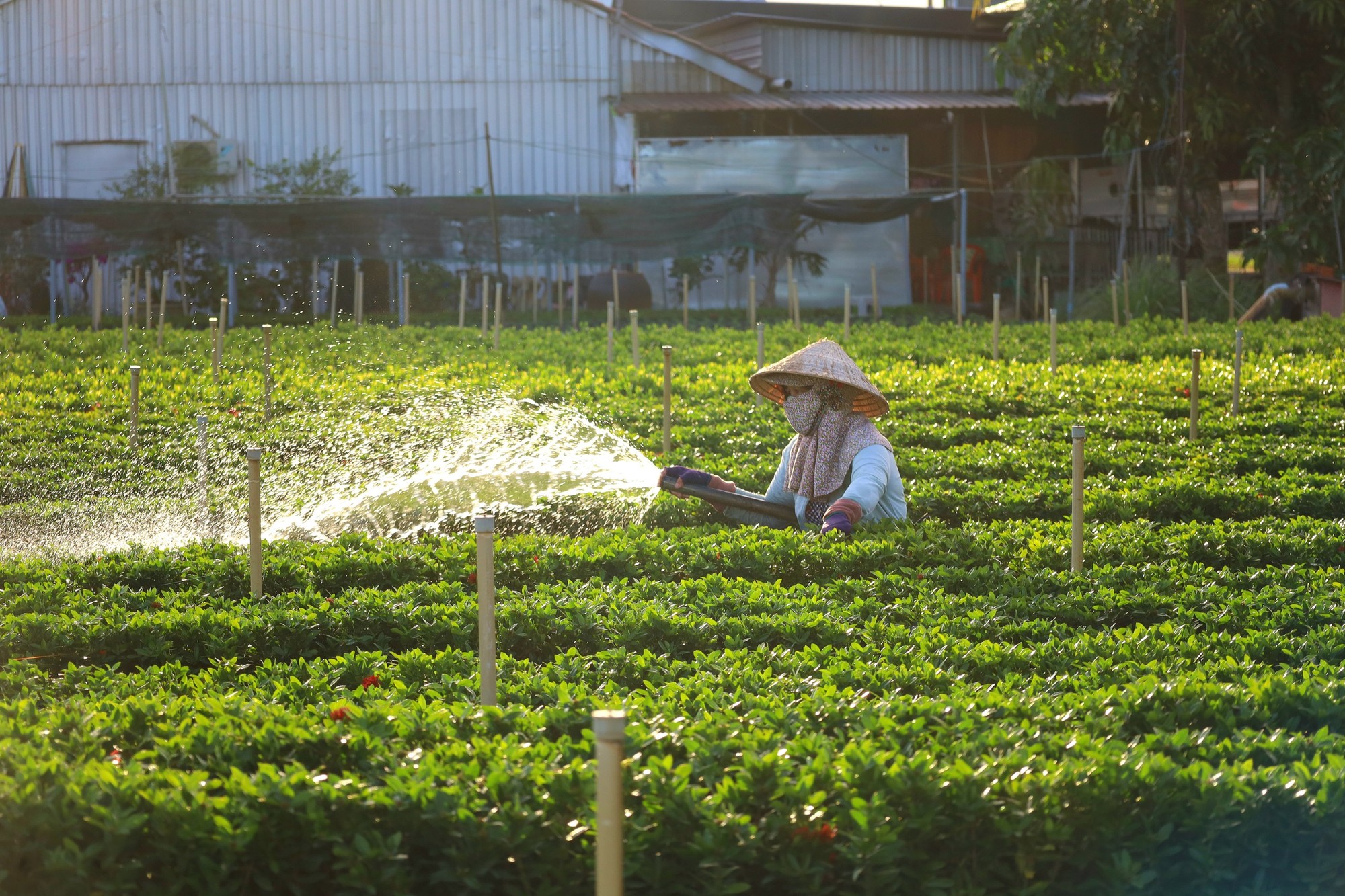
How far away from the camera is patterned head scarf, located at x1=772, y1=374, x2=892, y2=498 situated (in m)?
7.79

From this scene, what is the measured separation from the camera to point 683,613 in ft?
20.2

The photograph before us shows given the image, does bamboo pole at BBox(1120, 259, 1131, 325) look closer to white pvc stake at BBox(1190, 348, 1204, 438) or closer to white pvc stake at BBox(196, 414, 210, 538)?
white pvc stake at BBox(1190, 348, 1204, 438)

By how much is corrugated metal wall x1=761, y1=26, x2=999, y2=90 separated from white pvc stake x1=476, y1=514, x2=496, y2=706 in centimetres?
2730

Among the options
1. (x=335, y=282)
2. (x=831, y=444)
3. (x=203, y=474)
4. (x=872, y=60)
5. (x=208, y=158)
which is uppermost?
(x=872, y=60)

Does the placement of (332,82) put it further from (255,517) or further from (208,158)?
(255,517)

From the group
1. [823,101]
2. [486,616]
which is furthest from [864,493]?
[823,101]

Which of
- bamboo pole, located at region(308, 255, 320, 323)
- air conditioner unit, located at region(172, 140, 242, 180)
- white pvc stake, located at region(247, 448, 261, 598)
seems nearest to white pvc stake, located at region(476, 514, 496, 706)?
white pvc stake, located at region(247, 448, 261, 598)

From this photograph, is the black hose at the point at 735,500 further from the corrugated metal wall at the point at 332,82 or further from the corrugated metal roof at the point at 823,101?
the corrugated metal wall at the point at 332,82

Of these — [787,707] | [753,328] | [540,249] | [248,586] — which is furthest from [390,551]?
[540,249]

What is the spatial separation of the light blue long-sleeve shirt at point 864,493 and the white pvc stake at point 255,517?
2.91 m

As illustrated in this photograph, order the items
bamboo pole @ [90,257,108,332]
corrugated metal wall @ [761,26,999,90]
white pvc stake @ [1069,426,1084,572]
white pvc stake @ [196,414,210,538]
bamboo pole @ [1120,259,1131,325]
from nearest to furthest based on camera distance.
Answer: white pvc stake @ [1069,426,1084,572], white pvc stake @ [196,414,210,538], bamboo pole @ [90,257,108,332], bamboo pole @ [1120,259,1131,325], corrugated metal wall @ [761,26,999,90]

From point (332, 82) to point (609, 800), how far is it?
26.8 metres

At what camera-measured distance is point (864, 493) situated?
7.49 meters

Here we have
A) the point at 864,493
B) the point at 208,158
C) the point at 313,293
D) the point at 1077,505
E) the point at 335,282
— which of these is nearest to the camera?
the point at 1077,505
